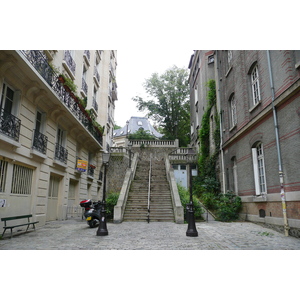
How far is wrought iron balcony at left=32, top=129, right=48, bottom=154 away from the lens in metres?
10.6

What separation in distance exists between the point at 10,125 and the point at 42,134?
2521 millimetres

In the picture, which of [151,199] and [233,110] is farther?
[233,110]

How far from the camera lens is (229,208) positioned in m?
12.7

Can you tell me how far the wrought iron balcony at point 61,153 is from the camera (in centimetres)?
1295

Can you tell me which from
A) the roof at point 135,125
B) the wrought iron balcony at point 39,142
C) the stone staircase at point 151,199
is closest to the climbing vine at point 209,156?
the stone staircase at point 151,199

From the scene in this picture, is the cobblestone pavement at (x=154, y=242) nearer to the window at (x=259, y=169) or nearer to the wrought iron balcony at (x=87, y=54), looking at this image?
the window at (x=259, y=169)

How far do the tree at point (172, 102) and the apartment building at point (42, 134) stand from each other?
1714cm

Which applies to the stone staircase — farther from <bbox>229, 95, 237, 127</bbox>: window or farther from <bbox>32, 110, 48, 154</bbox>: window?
<bbox>229, 95, 237, 127</bbox>: window

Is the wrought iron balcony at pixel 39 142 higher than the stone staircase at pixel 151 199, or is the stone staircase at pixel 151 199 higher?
the wrought iron balcony at pixel 39 142

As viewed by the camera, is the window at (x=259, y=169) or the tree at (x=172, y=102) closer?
the window at (x=259, y=169)

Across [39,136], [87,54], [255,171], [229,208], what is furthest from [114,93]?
[255,171]

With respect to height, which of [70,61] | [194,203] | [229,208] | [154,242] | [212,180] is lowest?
[154,242]

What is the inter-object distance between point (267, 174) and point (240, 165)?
9.73 ft

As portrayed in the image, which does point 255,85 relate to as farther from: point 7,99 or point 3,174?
point 3,174
